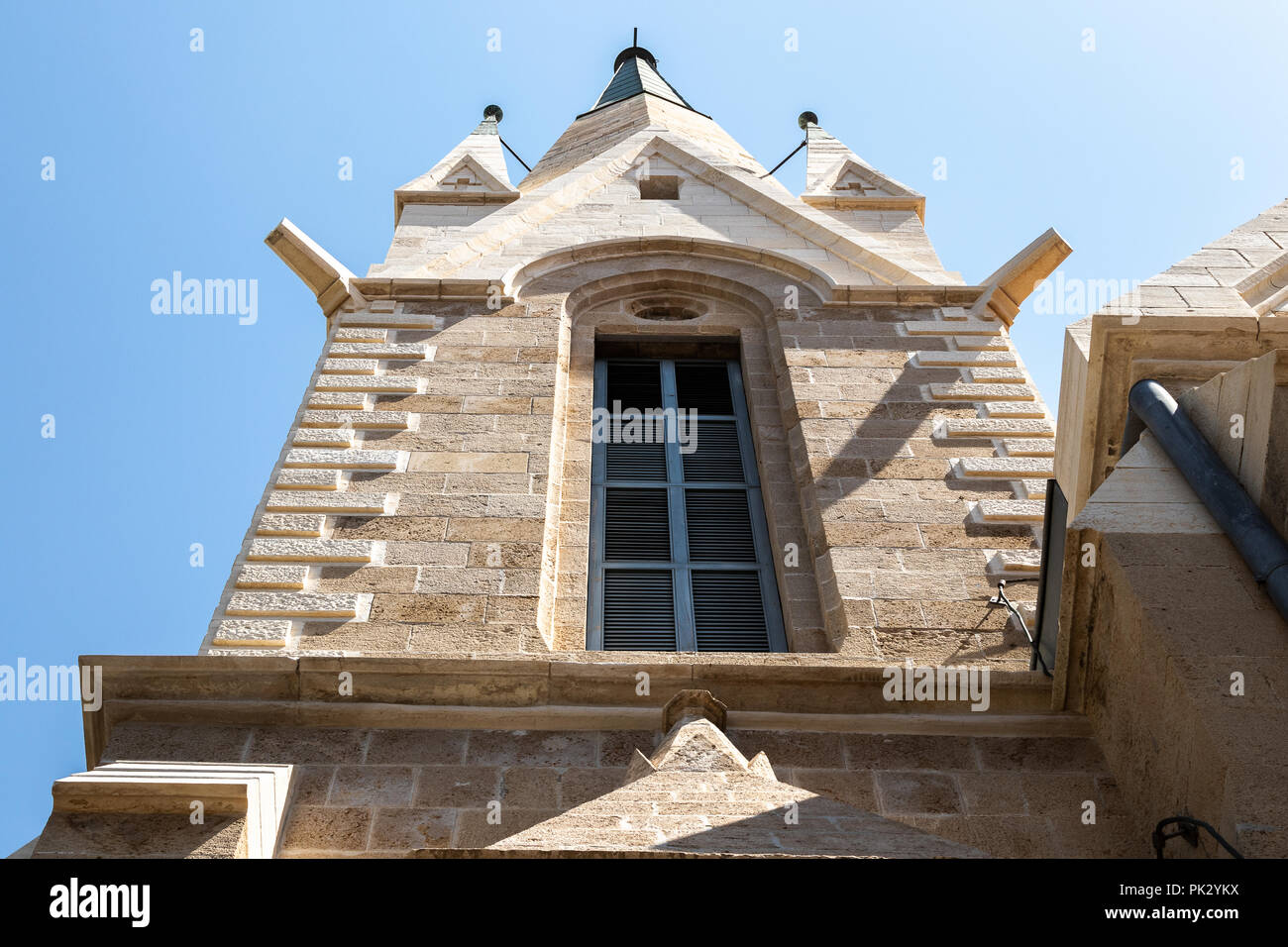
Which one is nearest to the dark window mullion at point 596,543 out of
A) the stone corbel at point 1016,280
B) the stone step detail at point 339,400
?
the stone step detail at point 339,400

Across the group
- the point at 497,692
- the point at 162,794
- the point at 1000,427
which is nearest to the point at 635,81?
the point at 1000,427

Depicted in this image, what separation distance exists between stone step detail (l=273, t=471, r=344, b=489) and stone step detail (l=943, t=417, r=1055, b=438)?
4.20 metres

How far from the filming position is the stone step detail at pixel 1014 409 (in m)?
11.0

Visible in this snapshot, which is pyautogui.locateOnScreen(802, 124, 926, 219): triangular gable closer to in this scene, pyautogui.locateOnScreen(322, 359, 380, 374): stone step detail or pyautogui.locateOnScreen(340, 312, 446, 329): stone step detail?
pyautogui.locateOnScreen(340, 312, 446, 329): stone step detail

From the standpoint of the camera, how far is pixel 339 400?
1098 centimetres

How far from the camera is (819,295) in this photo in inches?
537

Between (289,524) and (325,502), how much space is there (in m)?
0.33

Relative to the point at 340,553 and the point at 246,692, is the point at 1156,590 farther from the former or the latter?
the point at 340,553

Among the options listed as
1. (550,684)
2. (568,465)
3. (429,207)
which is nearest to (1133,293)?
(550,684)

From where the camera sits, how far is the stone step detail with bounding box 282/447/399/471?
397 inches

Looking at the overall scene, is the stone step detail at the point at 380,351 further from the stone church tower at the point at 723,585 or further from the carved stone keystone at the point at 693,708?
the carved stone keystone at the point at 693,708

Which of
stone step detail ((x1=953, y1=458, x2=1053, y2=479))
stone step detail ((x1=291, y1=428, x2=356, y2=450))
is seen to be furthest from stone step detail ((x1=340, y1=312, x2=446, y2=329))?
stone step detail ((x1=953, y1=458, x2=1053, y2=479))
